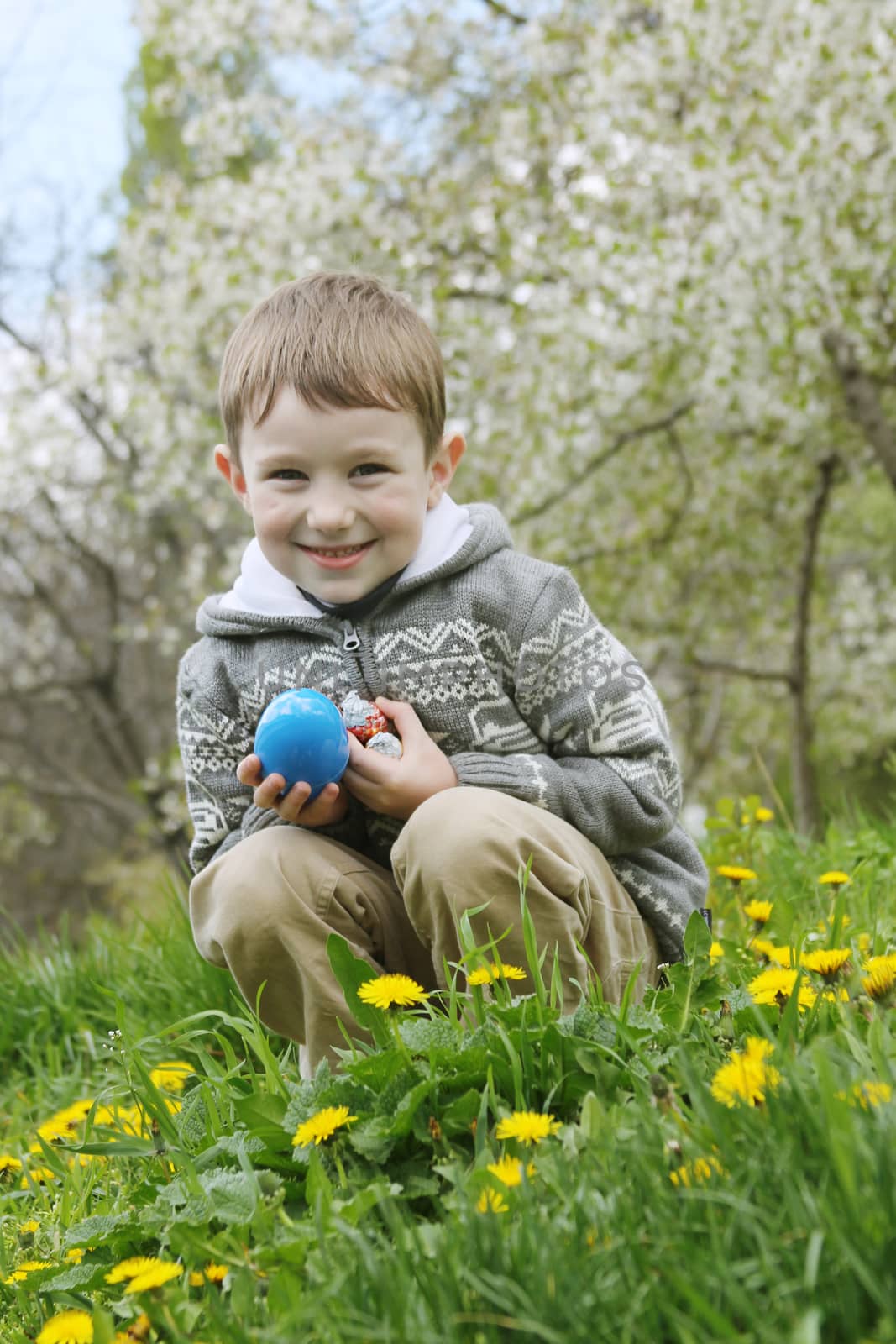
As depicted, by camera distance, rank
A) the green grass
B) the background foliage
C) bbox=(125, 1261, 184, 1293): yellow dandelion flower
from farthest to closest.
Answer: the background foliage
bbox=(125, 1261, 184, 1293): yellow dandelion flower
the green grass

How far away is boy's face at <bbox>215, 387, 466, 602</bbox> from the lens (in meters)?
1.89

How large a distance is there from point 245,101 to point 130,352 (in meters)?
1.98

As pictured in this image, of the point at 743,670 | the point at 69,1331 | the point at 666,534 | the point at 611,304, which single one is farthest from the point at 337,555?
the point at 666,534

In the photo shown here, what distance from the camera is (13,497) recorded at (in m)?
9.81

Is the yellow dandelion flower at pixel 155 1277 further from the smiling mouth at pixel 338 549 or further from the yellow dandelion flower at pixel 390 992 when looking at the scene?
the smiling mouth at pixel 338 549

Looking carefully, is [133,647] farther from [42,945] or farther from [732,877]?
[732,877]

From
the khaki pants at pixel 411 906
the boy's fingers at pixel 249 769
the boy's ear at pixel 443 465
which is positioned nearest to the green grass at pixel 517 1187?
the khaki pants at pixel 411 906

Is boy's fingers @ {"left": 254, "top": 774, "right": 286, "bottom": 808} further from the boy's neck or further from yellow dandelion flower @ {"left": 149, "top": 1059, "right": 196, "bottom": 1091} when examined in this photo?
yellow dandelion flower @ {"left": 149, "top": 1059, "right": 196, "bottom": 1091}

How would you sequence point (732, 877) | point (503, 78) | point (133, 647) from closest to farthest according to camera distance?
1. point (732, 877)
2. point (503, 78)
3. point (133, 647)

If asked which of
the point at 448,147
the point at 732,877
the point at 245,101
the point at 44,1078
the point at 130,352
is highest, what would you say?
the point at 245,101

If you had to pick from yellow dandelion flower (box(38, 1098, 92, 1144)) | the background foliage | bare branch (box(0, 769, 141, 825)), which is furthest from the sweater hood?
bare branch (box(0, 769, 141, 825))

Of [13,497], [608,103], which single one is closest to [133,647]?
[13,497]

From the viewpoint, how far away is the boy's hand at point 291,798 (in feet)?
5.77

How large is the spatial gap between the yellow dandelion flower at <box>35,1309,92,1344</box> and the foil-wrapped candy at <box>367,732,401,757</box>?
34.4 inches
